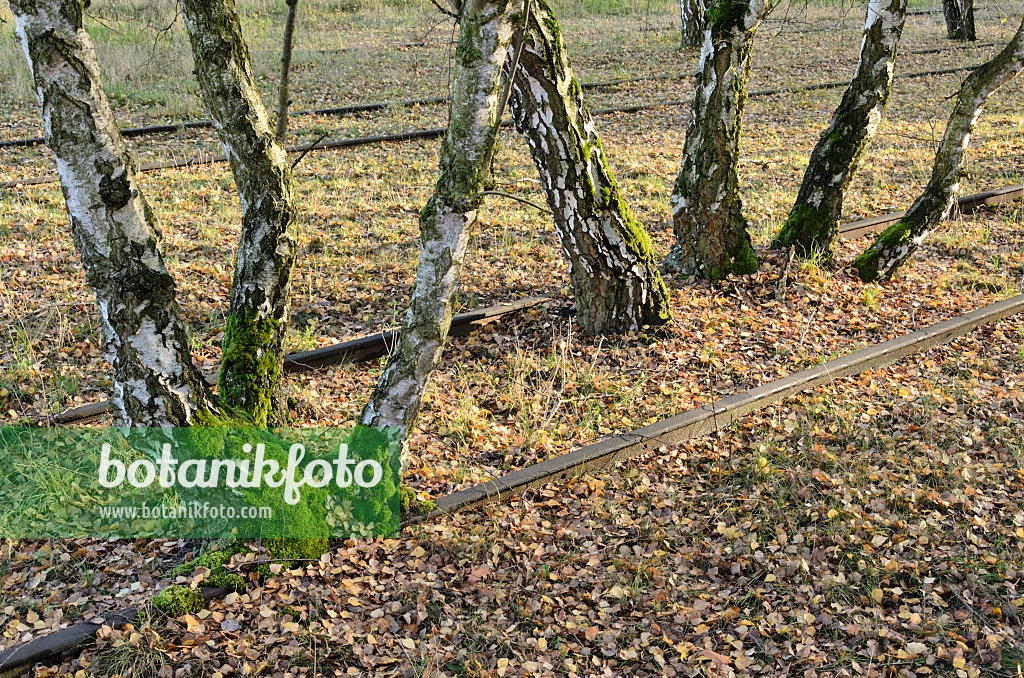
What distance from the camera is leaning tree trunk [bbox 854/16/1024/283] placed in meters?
7.65

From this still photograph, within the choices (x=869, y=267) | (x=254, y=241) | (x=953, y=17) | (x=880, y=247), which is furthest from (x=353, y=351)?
(x=953, y=17)

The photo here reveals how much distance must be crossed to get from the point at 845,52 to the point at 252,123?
→ 19892 mm

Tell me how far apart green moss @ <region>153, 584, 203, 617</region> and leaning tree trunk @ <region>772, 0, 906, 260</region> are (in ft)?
22.6

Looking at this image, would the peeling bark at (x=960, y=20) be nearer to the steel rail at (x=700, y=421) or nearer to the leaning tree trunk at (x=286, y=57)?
the steel rail at (x=700, y=421)

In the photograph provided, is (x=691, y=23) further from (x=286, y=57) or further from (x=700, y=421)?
(x=286, y=57)

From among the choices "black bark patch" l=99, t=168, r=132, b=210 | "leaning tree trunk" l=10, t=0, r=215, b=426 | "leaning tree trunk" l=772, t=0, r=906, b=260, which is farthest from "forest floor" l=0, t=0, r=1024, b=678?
"black bark patch" l=99, t=168, r=132, b=210

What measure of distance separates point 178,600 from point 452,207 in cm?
258

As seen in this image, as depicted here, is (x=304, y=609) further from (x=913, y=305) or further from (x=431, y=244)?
(x=913, y=305)

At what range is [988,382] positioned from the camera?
632 cm

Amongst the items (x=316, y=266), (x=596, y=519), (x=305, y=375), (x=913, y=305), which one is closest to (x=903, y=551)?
(x=596, y=519)

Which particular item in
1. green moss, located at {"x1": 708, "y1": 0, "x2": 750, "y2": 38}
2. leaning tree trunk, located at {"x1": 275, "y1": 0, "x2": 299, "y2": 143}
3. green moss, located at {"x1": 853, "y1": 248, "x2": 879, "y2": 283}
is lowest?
green moss, located at {"x1": 853, "y1": 248, "x2": 879, "y2": 283}

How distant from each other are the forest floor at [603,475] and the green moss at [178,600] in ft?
0.25

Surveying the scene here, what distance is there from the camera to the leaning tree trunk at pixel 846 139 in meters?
7.44

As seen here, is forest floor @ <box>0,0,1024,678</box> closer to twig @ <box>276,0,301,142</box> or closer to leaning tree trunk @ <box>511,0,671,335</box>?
leaning tree trunk @ <box>511,0,671,335</box>
